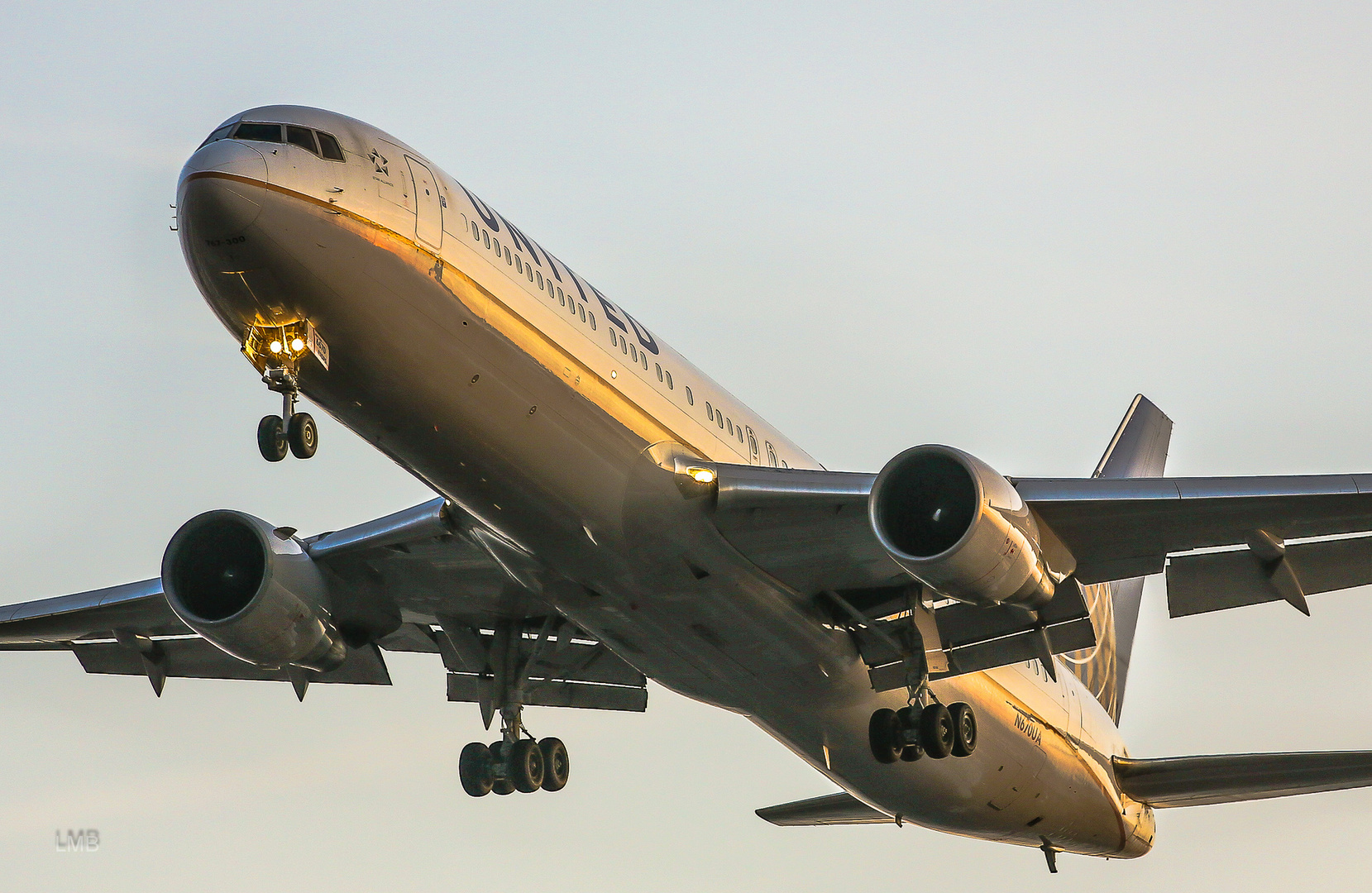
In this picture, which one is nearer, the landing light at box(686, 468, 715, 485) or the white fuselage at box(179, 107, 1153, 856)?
the white fuselage at box(179, 107, 1153, 856)

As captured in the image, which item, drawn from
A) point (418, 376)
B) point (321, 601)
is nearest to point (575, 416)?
point (418, 376)

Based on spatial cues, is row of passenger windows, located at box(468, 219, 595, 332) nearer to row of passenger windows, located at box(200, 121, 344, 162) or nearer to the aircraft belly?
the aircraft belly

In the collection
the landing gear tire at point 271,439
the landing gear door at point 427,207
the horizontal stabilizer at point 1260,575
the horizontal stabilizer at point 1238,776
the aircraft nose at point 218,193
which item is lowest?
the horizontal stabilizer at point 1238,776

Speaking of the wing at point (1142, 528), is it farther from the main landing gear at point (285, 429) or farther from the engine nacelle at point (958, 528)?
the main landing gear at point (285, 429)

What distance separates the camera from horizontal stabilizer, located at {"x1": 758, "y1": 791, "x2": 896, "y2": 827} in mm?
27812

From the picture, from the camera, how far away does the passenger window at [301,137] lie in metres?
15.9

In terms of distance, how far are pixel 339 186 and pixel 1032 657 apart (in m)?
11.5

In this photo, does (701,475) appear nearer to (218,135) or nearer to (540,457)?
(540,457)

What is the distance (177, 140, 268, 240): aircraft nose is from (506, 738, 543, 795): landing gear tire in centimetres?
1085

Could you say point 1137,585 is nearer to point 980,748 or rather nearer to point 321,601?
point 980,748

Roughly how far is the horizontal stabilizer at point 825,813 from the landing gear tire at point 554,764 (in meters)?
5.24

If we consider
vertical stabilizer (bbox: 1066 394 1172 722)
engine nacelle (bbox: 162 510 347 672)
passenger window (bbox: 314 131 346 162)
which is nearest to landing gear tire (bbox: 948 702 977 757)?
engine nacelle (bbox: 162 510 347 672)

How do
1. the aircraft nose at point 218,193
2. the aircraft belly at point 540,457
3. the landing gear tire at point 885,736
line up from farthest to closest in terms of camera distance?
the landing gear tire at point 885,736 → the aircraft belly at point 540,457 → the aircraft nose at point 218,193

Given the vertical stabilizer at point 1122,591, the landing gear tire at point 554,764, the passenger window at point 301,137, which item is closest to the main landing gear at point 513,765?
the landing gear tire at point 554,764
